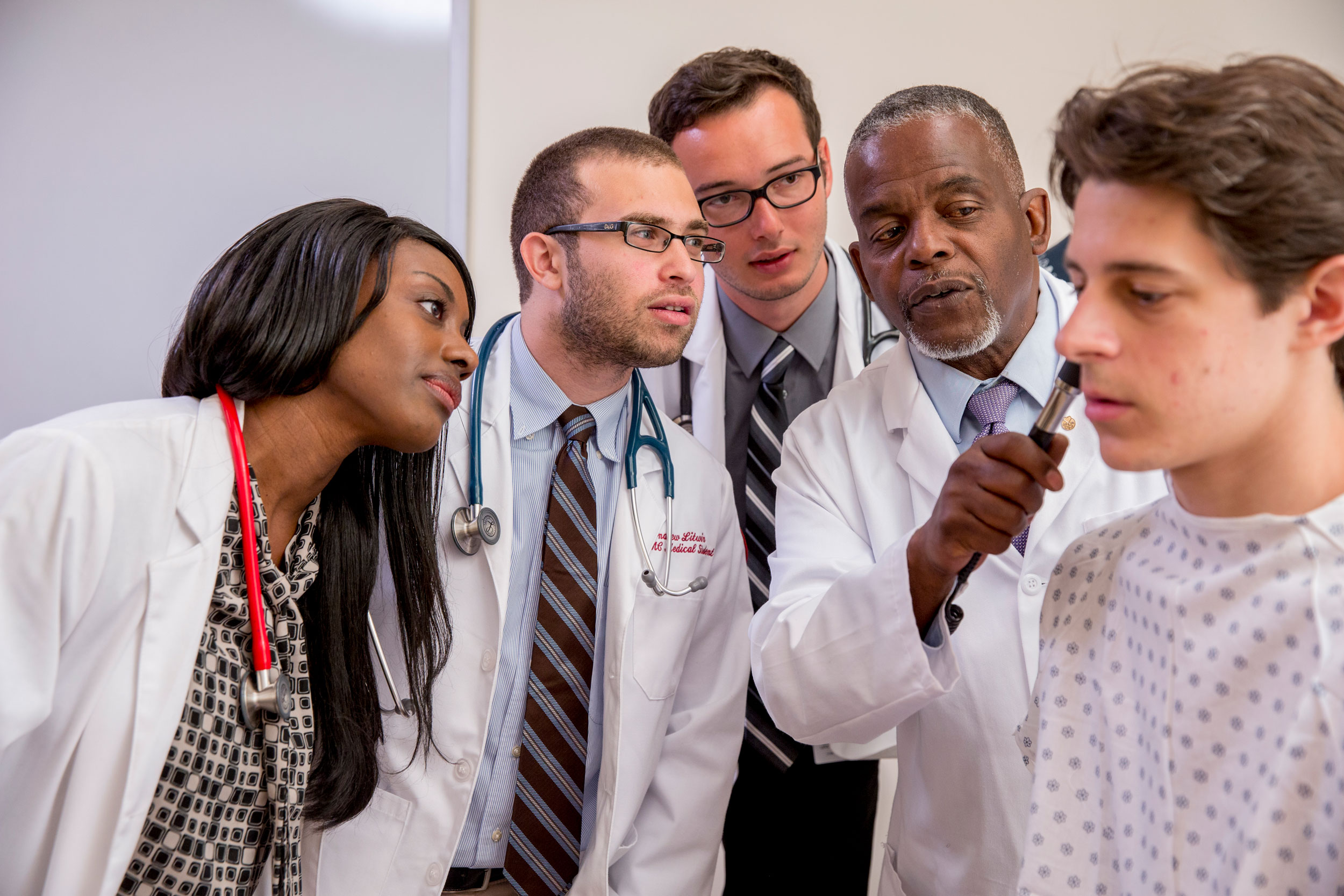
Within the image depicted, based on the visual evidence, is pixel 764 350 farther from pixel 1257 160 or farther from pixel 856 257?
pixel 1257 160

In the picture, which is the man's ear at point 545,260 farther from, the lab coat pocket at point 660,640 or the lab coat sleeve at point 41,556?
the lab coat sleeve at point 41,556

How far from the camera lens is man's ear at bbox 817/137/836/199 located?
206 centimetres

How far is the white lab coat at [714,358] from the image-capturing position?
74.8 inches

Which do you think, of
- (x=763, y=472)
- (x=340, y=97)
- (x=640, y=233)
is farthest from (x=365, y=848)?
(x=340, y=97)

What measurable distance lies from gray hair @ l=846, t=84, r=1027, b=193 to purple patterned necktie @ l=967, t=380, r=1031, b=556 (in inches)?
12.0

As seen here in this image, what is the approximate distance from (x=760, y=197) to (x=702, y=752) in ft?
3.31

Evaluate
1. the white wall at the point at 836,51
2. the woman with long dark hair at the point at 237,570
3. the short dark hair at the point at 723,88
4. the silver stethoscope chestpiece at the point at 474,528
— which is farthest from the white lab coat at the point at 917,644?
the white wall at the point at 836,51

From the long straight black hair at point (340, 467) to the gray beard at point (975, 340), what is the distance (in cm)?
65

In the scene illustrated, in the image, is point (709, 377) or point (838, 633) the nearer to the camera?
point (838, 633)

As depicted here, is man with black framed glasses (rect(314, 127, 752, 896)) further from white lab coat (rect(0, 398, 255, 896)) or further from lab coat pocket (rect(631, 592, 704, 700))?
white lab coat (rect(0, 398, 255, 896))

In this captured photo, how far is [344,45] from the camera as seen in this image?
2.18m

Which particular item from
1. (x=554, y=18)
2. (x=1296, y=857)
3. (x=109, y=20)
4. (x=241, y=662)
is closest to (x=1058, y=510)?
(x=1296, y=857)

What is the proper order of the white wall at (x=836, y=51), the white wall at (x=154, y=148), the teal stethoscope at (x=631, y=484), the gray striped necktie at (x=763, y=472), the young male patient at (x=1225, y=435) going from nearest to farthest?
the young male patient at (x=1225, y=435), the teal stethoscope at (x=631, y=484), the gray striped necktie at (x=763, y=472), the white wall at (x=154, y=148), the white wall at (x=836, y=51)

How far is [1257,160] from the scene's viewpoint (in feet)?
2.61
